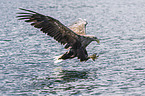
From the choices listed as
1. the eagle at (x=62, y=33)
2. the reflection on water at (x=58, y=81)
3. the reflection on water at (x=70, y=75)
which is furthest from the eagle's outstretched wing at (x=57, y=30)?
the reflection on water at (x=58, y=81)

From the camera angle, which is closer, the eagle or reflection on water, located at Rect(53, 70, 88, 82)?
the eagle

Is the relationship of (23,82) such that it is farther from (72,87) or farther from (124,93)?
(124,93)

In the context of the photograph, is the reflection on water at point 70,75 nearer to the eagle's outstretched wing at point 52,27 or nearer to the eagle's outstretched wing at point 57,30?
the eagle's outstretched wing at point 57,30

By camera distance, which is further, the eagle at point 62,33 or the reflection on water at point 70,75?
the reflection on water at point 70,75

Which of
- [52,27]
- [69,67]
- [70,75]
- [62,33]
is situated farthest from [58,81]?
[69,67]

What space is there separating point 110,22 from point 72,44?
56.1 feet

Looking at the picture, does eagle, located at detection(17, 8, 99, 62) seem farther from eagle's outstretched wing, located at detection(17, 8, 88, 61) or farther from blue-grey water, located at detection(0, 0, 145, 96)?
blue-grey water, located at detection(0, 0, 145, 96)

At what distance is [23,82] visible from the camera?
12.1 metres

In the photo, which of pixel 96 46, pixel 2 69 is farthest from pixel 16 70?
pixel 96 46

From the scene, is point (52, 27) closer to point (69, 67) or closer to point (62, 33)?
point (62, 33)

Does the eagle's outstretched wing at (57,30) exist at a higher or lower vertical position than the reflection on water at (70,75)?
higher

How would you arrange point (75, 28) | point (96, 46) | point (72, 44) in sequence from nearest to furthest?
point (72, 44), point (75, 28), point (96, 46)

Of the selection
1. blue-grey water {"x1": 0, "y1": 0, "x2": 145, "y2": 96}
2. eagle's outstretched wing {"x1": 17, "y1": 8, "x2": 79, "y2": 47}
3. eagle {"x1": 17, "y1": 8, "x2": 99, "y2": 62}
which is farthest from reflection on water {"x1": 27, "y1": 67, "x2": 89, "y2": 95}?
eagle's outstretched wing {"x1": 17, "y1": 8, "x2": 79, "y2": 47}

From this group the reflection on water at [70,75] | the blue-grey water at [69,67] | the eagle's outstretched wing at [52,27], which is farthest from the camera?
the reflection on water at [70,75]
